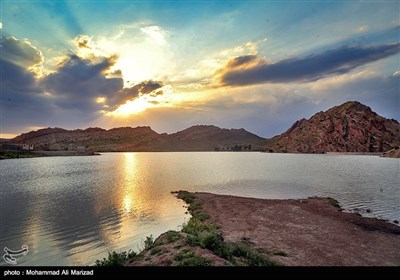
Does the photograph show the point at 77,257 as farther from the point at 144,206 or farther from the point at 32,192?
the point at 32,192

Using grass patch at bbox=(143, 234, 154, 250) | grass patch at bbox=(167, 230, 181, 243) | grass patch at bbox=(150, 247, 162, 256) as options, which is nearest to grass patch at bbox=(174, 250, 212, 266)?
grass patch at bbox=(150, 247, 162, 256)

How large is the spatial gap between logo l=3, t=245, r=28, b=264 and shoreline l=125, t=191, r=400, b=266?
33.8 ft

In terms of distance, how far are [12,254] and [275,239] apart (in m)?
22.7

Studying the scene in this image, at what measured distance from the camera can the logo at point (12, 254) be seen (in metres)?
21.3

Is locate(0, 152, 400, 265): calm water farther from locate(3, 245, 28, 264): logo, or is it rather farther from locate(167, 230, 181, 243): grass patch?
locate(167, 230, 181, 243): grass patch

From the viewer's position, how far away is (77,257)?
21.8 metres

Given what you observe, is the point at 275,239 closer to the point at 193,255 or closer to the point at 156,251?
the point at 193,255

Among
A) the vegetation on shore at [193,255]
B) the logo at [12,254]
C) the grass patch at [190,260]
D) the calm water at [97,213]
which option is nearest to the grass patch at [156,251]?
the vegetation on shore at [193,255]

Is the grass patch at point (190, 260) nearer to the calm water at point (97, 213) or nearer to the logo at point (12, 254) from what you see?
the calm water at point (97, 213)

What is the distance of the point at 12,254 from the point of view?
2280cm

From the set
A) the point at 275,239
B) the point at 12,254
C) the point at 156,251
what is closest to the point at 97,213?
the point at 12,254

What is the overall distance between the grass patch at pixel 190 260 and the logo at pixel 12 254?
1397cm
